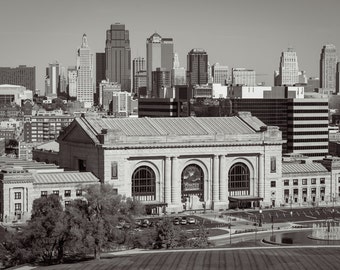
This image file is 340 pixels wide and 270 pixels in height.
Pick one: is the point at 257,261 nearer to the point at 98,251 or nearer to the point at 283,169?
the point at 98,251

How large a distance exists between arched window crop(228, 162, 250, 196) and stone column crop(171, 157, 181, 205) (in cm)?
1058

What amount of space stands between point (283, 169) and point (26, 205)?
51555mm

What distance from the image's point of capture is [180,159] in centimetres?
17188

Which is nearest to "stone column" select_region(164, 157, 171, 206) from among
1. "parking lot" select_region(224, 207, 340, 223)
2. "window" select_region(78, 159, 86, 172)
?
"parking lot" select_region(224, 207, 340, 223)

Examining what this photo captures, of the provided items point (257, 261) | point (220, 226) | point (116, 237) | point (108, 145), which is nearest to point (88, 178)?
point (108, 145)

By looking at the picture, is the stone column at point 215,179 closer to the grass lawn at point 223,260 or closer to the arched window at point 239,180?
the arched window at point 239,180

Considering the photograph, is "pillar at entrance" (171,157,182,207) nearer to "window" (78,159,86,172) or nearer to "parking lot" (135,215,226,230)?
"parking lot" (135,215,226,230)

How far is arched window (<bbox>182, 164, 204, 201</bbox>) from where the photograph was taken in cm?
17325

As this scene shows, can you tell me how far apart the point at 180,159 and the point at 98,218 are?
58087 mm

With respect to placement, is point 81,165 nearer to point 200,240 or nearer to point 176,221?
point 176,221

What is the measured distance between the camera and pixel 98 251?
113625 millimetres

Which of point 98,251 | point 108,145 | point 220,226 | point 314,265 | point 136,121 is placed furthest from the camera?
point 136,121

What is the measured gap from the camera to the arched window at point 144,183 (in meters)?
169

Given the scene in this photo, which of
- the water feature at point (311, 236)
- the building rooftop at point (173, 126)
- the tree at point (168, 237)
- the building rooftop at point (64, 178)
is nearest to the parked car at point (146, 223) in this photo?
the building rooftop at point (64, 178)
